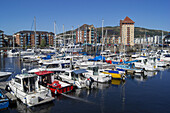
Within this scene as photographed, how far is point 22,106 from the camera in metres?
17.6

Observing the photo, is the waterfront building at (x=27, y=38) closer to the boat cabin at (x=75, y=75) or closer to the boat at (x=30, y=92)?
the boat cabin at (x=75, y=75)

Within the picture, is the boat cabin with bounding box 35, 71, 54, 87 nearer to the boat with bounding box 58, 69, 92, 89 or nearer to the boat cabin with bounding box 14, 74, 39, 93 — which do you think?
the boat cabin with bounding box 14, 74, 39, 93

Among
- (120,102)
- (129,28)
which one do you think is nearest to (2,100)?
Result: (120,102)

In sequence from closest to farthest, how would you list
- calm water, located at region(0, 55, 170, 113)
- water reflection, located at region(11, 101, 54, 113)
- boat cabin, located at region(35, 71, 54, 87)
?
water reflection, located at region(11, 101, 54, 113) → calm water, located at region(0, 55, 170, 113) → boat cabin, located at region(35, 71, 54, 87)

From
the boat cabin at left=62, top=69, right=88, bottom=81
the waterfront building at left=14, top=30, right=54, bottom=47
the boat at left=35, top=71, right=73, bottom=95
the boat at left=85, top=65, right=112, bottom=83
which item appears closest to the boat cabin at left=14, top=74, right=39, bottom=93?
the boat at left=35, top=71, right=73, bottom=95

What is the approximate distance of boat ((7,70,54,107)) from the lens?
1688cm

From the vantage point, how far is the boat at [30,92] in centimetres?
1688

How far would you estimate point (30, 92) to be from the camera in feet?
58.4

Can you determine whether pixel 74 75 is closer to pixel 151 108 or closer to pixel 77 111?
pixel 77 111

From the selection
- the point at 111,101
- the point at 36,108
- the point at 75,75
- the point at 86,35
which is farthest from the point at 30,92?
the point at 86,35

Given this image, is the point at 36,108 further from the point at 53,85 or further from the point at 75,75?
the point at 75,75

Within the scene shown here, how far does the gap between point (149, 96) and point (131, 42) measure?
11365cm

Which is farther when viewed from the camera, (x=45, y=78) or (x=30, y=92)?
(x=45, y=78)

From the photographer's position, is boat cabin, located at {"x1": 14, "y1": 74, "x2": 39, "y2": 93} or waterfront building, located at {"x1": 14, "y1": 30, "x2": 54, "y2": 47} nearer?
boat cabin, located at {"x1": 14, "y1": 74, "x2": 39, "y2": 93}
